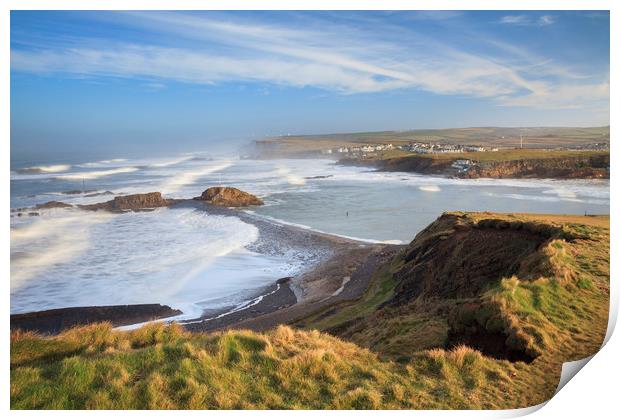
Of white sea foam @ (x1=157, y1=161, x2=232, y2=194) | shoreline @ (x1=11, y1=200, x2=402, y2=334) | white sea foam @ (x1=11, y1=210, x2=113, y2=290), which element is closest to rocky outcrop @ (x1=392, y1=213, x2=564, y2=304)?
shoreline @ (x1=11, y1=200, x2=402, y2=334)

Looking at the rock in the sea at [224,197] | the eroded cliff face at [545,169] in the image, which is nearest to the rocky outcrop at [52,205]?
the rock in the sea at [224,197]

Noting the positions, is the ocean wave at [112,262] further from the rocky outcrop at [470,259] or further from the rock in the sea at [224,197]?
the rock in the sea at [224,197]

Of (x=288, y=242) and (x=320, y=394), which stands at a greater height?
(x=320, y=394)

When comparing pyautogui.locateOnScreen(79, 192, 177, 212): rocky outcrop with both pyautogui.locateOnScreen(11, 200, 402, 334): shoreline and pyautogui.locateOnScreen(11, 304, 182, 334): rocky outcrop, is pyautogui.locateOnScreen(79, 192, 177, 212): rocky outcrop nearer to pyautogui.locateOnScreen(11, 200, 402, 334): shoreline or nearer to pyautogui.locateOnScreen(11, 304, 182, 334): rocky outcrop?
pyautogui.locateOnScreen(11, 200, 402, 334): shoreline

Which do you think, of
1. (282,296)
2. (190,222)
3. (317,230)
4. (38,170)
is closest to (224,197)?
(190,222)
